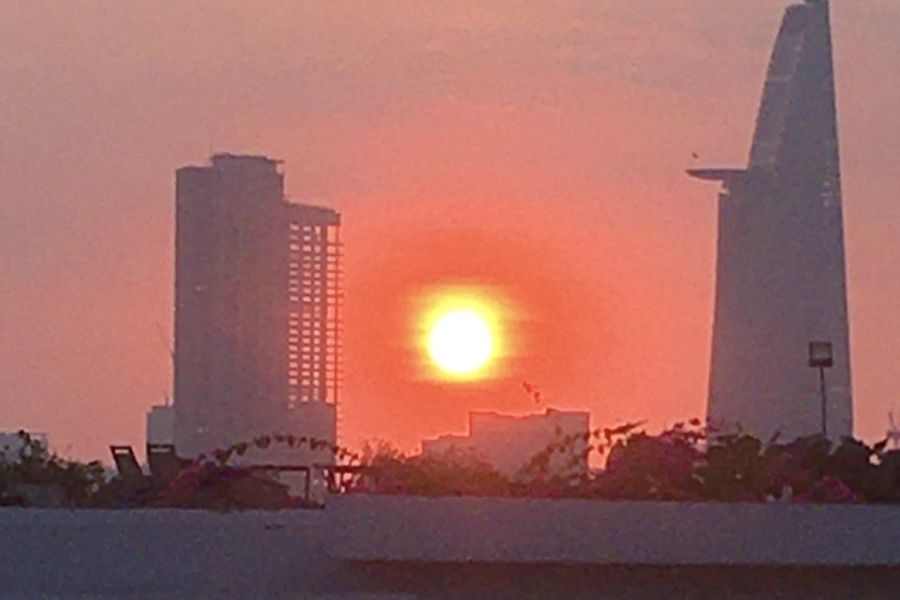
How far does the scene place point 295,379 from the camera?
286ft

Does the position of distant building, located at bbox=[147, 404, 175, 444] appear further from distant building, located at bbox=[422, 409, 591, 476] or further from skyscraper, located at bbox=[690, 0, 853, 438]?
skyscraper, located at bbox=[690, 0, 853, 438]

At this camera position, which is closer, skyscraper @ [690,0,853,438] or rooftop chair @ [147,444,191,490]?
rooftop chair @ [147,444,191,490]

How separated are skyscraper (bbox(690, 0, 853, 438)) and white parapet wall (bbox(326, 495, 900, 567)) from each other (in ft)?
470

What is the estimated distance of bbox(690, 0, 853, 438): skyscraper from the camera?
161625 mm

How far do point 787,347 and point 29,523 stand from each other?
496 ft

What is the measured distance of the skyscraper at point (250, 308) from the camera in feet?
238

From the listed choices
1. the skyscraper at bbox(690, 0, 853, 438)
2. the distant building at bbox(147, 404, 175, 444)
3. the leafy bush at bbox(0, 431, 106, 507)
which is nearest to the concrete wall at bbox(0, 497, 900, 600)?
the leafy bush at bbox(0, 431, 106, 507)

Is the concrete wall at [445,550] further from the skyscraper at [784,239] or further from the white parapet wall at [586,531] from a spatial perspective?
the skyscraper at [784,239]

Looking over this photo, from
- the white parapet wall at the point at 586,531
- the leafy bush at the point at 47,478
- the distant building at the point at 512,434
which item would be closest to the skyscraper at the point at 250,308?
the distant building at the point at 512,434

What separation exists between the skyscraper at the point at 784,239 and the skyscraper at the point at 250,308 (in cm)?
3929

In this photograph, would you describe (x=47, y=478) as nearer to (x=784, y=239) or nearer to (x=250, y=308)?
(x=250, y=308)

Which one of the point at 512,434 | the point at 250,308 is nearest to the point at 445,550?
the point at 512,434

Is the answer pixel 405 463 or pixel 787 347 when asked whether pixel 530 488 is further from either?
pixel 787 347

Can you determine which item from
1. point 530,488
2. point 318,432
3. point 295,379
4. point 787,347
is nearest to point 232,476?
point 530,488
